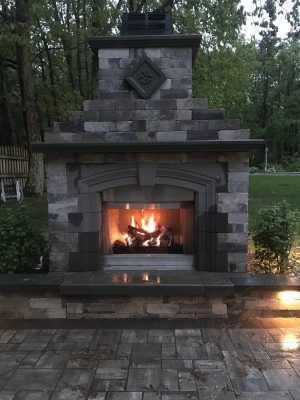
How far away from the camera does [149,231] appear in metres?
5.62

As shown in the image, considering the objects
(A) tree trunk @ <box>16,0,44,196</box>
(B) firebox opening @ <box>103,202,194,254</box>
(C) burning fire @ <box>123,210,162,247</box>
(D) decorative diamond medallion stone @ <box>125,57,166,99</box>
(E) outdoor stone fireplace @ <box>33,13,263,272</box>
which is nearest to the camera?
(E) outdoor stone fireplace @ <box>33,13,263,272</box>

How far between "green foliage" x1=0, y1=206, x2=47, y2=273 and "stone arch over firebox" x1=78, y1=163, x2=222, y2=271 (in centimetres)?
109

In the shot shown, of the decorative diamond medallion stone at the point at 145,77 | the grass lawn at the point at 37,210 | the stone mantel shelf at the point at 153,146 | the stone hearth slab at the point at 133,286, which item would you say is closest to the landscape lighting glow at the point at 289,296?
the stone hearth slab at the point at 133,286

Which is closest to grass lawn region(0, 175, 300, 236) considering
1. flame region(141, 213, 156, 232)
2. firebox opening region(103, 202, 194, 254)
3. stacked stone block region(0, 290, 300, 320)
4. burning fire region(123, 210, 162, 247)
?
firebox opening region(103, 202, 194, 254)

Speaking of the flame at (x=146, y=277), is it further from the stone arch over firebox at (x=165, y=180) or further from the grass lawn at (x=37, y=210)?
the grass lawn at (x=37, y=210)

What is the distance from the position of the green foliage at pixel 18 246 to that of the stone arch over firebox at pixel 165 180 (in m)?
1.09

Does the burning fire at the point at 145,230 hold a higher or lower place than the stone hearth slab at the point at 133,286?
higher

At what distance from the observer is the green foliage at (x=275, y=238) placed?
201 inches

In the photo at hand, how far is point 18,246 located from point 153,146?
7.59 ft

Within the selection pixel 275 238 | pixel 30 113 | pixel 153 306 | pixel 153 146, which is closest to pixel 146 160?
pixel 153 146

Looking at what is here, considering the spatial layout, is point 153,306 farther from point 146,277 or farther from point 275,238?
point 275,238

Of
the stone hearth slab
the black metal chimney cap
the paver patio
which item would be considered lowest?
the paver patio

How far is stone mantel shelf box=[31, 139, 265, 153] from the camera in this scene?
4551 millimetres

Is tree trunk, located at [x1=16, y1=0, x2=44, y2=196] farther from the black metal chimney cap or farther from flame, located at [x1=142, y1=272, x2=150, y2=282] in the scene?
flame, located at [x1=142, y1=272, x2=150, y2=282]
